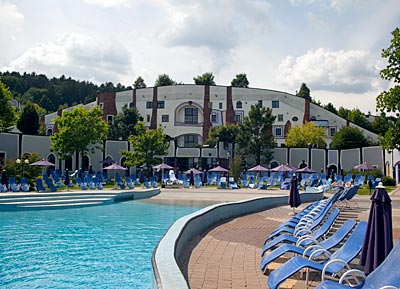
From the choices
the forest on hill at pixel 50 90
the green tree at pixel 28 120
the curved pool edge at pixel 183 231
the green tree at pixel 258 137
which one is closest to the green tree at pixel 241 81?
the green tree at pixel 258 137

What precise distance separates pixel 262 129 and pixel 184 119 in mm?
12070

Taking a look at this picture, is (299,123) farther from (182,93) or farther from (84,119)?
(84,119)

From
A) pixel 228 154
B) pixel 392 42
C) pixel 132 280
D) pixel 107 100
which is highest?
pixel 107 100

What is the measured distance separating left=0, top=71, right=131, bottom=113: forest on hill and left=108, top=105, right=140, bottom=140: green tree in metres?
38.5

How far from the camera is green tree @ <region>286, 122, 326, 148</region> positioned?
2036 inches

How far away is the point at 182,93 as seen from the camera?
5634 cm

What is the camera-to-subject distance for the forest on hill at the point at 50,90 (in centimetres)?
9425

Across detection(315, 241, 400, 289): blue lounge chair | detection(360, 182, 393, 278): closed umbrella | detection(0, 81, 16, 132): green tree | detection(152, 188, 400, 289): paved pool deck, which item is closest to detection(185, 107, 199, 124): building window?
detection(0, 81, 16, 132): green tree

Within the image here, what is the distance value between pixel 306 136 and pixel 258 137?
7.42 metres

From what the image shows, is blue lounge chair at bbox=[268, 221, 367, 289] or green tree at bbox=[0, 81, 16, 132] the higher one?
green tree at bbox=[0, 81, 16, 132]

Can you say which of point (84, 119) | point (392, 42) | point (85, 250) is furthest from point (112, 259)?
point (84, 119)

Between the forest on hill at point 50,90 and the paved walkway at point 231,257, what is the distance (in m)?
84.5

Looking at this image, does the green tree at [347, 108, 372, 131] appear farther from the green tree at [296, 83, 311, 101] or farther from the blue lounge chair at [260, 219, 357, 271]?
the blue lounge chair at [260, 219, 357, 271]

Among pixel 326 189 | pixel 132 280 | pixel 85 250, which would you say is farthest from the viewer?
pixel 326 189
